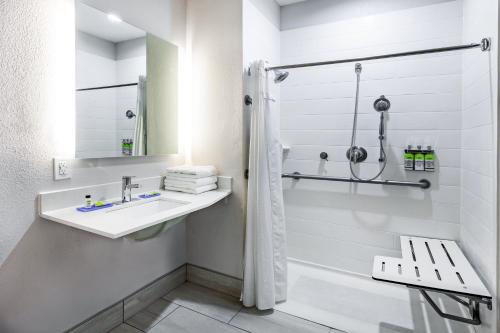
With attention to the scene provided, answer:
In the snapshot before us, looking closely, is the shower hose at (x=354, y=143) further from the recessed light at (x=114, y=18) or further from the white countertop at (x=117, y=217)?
the recessed light at (x=114, y=18)

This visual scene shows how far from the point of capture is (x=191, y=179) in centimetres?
210

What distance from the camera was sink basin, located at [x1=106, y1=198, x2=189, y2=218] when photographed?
1.71m

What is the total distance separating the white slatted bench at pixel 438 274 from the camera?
1469mm

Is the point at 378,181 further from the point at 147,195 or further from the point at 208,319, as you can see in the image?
the point at 147,195

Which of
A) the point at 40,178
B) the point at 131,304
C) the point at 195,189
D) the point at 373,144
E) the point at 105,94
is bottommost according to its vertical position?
the point at 131,304

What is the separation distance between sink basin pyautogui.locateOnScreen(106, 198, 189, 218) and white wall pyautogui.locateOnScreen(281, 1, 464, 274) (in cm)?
126

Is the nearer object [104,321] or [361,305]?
[104,321]

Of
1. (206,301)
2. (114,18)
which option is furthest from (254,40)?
(206,301)

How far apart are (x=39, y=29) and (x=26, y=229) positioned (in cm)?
101

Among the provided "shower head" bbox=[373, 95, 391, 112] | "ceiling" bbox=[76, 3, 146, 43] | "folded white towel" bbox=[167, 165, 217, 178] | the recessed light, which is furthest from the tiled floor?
the recessed light

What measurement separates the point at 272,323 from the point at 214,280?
62cm

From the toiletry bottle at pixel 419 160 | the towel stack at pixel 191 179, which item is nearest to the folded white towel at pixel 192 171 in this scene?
the towel stack at pixel 191 179

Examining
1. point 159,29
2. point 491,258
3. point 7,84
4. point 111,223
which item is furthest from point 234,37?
point 491,258

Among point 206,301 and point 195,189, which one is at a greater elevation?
point 195,189
